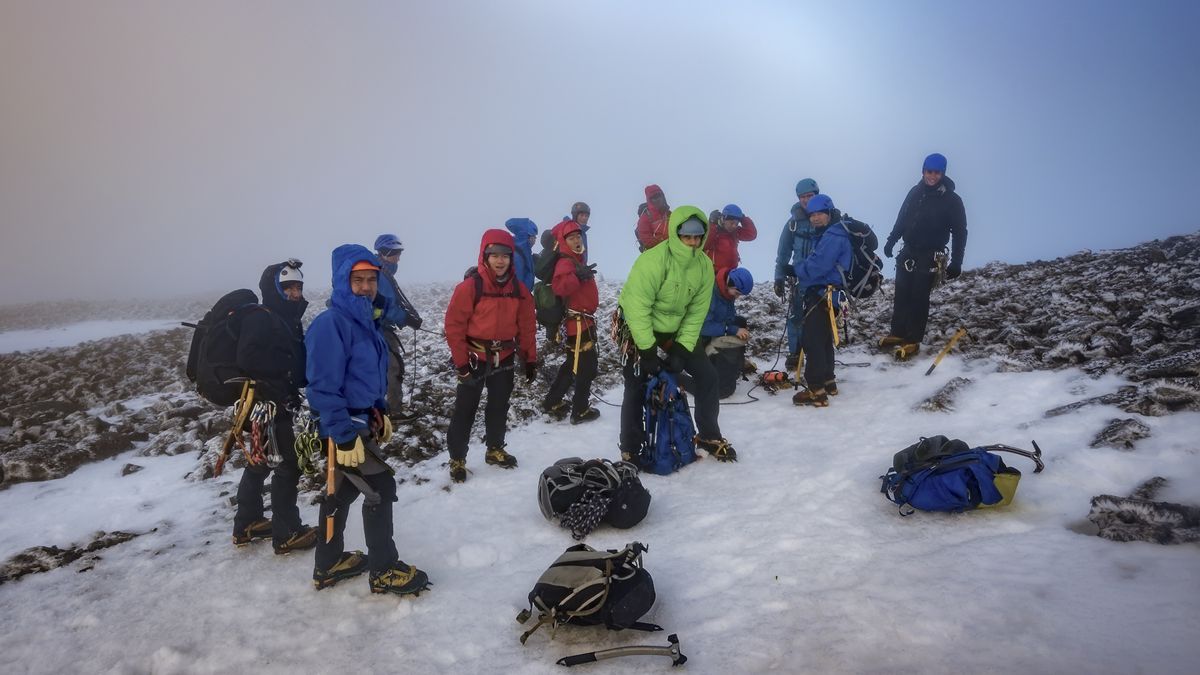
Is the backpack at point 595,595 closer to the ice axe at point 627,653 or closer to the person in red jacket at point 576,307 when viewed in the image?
the ice axe at point 627,653

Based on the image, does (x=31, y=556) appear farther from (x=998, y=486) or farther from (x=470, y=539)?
(x=998, y=486)

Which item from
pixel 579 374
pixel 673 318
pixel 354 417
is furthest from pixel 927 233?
pixel 354 417

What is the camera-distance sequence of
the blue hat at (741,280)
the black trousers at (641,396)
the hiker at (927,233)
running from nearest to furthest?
the black trousers at (641,396) < the blue hat at (741,280) < the hiker at (927,233)

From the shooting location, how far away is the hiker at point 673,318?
6.18 m

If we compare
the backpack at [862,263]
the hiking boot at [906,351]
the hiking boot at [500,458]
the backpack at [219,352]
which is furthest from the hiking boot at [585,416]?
the hiking boot at [906,351]

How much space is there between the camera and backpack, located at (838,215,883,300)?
8.22 m

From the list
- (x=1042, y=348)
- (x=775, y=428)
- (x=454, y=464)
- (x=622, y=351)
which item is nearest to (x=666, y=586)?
(x=622, y=351)

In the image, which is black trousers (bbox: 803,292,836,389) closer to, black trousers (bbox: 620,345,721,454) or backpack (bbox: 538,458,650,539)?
black trousers (bbox: 620,345,721,454)

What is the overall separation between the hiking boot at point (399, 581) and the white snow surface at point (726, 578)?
0.29 feet

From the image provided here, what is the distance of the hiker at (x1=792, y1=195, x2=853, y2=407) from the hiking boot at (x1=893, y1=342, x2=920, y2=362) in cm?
197

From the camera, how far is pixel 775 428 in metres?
7.89

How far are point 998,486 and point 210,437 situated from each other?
10.5 metres

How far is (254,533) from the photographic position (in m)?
5.43

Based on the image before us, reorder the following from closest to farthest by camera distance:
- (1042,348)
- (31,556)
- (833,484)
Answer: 1. (31,556)
2. (833,484)
3. (1042,348)
